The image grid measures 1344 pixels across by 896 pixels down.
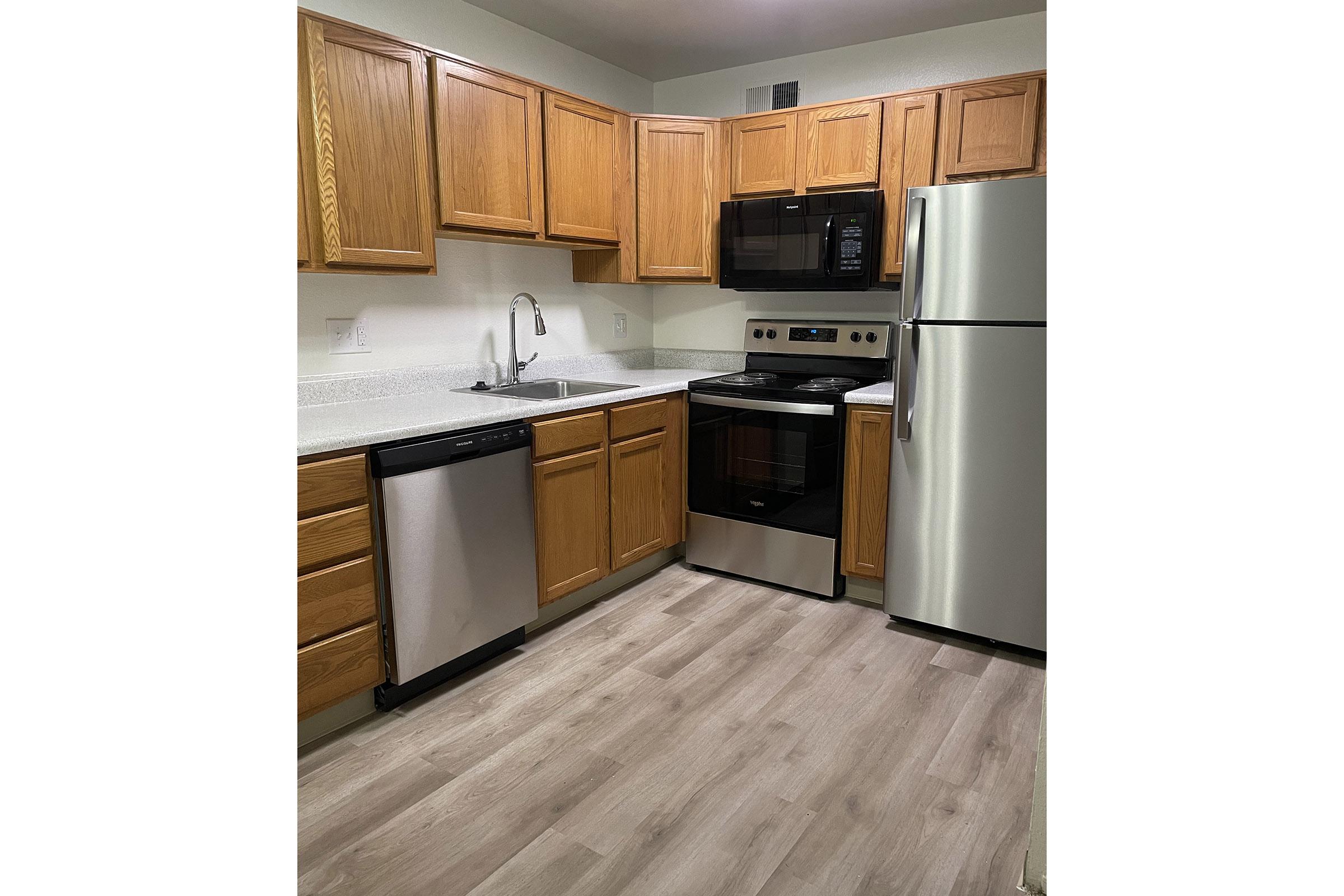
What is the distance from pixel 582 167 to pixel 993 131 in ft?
5.41

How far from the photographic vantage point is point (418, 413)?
8.06 feet

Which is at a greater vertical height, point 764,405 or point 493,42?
point 493,42

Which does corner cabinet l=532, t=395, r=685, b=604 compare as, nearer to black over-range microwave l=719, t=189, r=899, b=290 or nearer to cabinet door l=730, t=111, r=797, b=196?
black over-range microwave l=719, t=189, r=899, b=290

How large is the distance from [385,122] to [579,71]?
1.52 m

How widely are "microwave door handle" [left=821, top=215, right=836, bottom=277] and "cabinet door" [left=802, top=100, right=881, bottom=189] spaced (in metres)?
0.18

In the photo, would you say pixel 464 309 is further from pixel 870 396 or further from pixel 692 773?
pixel 692 773

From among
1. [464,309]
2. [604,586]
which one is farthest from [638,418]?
[464,309]

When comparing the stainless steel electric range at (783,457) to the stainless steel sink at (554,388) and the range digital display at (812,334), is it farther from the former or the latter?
the stainless steel sink at (554,388)

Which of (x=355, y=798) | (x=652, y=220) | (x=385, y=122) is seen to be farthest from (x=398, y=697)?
(x=652, y=220)

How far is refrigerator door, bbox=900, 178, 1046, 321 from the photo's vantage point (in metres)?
2.43

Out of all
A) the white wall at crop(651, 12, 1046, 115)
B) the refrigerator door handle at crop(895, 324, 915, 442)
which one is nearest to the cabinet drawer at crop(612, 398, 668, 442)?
the refrigerator door handle at crop(895, 324, 915, 442)

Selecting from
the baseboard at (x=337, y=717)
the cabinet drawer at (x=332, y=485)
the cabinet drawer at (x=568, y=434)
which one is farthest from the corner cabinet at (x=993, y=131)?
the baseboard at (x=337, y=717)
